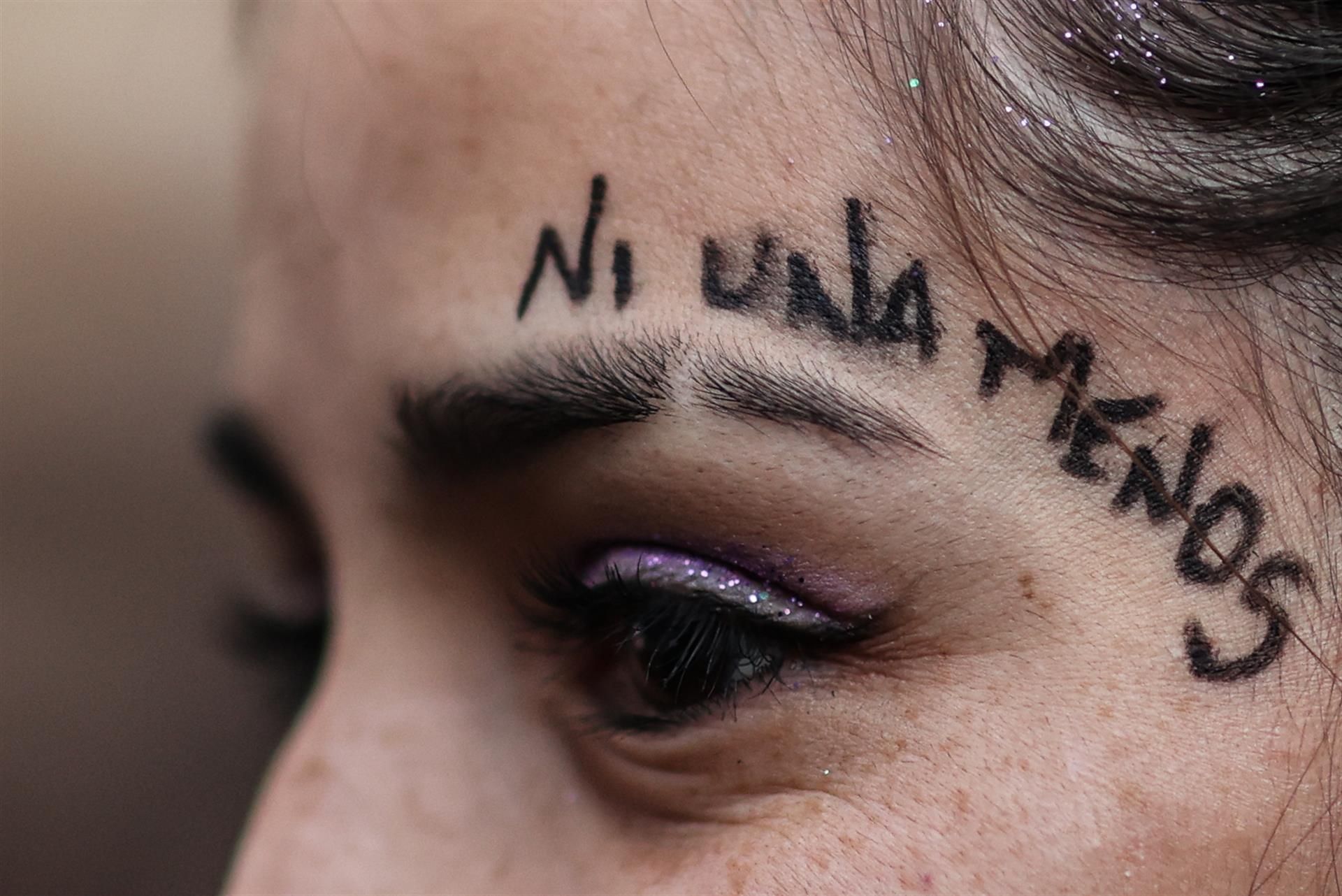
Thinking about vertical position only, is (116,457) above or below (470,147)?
below

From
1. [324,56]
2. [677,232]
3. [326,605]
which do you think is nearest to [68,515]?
[326,605]

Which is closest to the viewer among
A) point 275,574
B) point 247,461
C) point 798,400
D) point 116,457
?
point 798,400

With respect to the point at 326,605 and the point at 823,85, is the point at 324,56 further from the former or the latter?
the point at 326,605

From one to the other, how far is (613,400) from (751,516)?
0.09 metres

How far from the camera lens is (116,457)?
1.81 m

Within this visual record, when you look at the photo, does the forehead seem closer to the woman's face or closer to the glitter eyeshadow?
the woman's face

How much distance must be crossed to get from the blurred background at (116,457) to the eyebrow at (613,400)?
4.34 feet

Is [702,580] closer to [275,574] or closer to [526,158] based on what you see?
[526,158]

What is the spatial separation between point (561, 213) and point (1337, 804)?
0.47m

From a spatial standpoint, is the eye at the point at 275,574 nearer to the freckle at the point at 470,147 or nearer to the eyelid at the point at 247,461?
the eyelid at the point at 247,461

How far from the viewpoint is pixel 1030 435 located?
1.58ft

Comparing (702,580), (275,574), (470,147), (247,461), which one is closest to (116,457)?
(275,574)

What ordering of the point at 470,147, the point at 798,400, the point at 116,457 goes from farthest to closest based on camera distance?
1. the point at 116,457
2. the point at 470,147
3. the point at 798,400

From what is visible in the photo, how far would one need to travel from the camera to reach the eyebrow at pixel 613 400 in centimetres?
49
